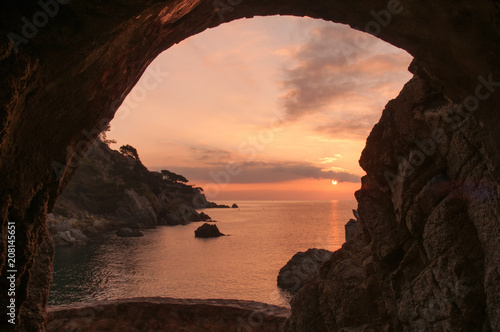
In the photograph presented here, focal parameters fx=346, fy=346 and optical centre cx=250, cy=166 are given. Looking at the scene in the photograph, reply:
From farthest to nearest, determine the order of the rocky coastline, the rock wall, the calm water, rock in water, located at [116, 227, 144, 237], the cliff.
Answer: rock in water, located at [116, 227, 144, 237], the cliff, the rocky coastline, the calm water, the rock wall

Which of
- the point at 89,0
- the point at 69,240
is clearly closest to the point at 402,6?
the point at 89,0

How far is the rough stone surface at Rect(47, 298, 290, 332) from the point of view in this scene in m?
9.88

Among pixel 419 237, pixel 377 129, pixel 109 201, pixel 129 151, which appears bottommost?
pixel 419 237

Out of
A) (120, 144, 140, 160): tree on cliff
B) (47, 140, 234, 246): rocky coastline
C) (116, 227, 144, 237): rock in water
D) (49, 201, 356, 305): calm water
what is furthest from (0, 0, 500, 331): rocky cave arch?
(120, 144, 140, 160): tree on cliff

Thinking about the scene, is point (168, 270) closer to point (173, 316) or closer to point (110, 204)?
point (173, 316)

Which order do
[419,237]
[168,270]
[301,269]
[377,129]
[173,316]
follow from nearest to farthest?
[419,237]
[377,129]
[173,316]
[301,269]
[168,270]

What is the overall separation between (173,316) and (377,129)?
25.9 ft

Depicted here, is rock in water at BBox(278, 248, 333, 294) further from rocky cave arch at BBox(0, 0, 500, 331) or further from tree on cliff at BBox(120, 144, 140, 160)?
tree on cliff at BBox(120, 144, 140, 160)

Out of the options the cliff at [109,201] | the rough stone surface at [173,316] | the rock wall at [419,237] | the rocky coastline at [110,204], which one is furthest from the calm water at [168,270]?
the rock wall at [419,237]

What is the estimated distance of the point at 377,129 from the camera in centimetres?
787

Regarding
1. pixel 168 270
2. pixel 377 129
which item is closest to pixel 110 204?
pixel 168 270

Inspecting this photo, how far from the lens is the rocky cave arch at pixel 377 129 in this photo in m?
3.51

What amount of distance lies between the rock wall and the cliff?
48.3 metres

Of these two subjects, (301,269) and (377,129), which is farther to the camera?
(301,269)
